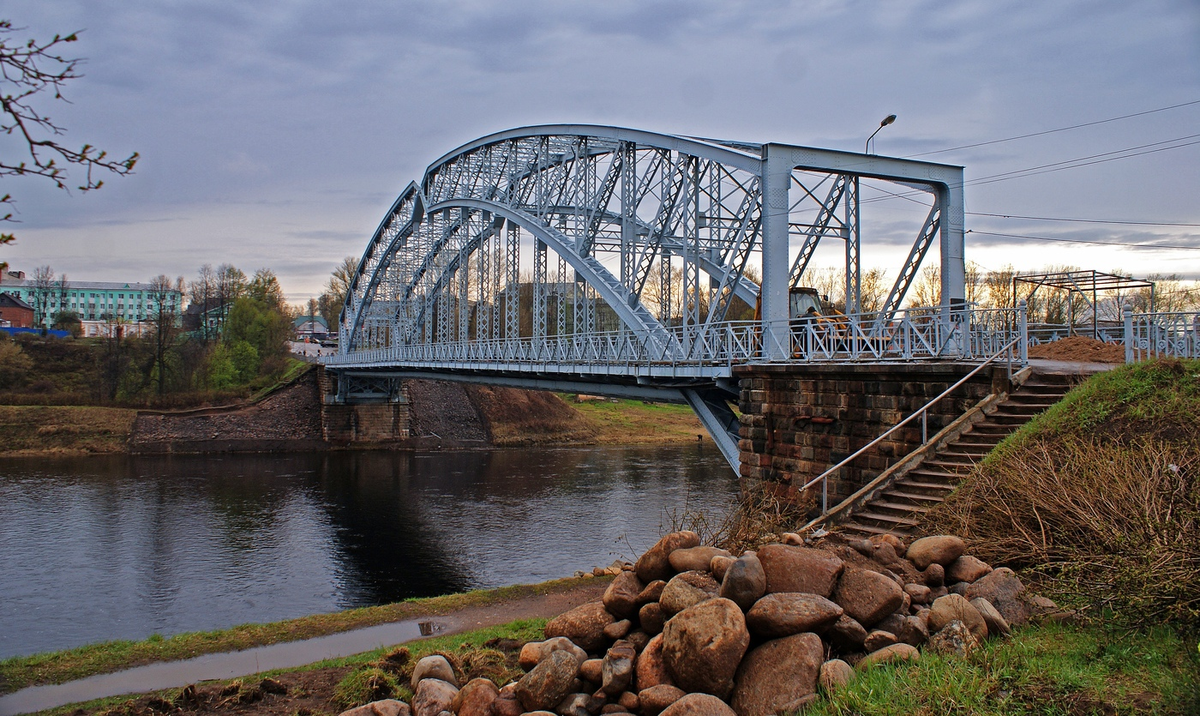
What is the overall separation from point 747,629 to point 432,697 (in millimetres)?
3001

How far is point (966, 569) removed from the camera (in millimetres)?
7180

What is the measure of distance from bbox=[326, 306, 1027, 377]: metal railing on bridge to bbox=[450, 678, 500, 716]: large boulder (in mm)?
8357

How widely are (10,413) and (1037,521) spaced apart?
52.7m

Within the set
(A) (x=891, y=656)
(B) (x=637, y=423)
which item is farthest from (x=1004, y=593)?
(B) (x=637, y=423)

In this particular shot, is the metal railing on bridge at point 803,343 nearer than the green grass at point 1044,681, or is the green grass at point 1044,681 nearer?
the green grass at point 1044,681

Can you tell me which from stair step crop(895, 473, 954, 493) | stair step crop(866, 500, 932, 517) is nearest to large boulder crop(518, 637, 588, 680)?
stair step crop(866, 500, 932, 517)

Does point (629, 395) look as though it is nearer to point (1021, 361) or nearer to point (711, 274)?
point (711, 274)

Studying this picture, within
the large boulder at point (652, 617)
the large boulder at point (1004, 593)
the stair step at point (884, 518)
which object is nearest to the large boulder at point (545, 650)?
the large boulder at point (652, 617)

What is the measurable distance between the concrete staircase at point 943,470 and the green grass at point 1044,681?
3.54 meters

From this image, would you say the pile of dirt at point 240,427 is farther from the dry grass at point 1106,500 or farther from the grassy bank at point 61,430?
the dry grass at point 1106,500

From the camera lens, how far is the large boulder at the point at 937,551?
730 cm

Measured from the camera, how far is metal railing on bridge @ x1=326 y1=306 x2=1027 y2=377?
1295 centimetres

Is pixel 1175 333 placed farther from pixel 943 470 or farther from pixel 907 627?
pixel 907 627

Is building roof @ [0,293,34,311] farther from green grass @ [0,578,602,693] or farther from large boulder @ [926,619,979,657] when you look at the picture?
large boulder @ [926,619,979,657]
